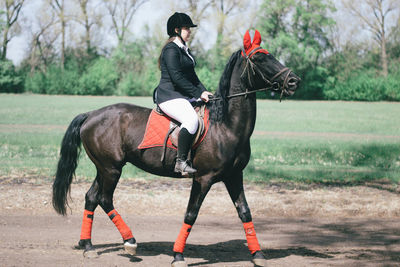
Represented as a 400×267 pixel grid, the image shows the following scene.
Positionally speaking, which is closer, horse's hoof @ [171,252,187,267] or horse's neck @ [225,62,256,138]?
horse's hoof @ [171,252,187,267]

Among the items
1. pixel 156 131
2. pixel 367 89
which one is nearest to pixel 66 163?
pixel 156 131

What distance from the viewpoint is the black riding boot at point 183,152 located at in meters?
5.40

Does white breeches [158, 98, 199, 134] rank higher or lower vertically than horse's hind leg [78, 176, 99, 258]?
higher

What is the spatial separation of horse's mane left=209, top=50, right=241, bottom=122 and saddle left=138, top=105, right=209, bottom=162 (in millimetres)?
129

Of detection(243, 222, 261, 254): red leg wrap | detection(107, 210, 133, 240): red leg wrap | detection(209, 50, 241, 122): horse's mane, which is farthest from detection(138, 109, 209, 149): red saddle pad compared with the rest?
detection(243, 222, 261, 254): red leg wrap

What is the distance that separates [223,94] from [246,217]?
1.52m

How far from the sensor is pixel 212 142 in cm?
551

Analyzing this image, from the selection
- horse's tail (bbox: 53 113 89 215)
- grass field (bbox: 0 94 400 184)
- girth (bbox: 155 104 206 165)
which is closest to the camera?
girth (bbox: 155 104 206 165)

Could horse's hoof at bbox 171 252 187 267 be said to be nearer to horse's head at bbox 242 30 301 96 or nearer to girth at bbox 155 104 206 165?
girth at bbox 155 104 206 165

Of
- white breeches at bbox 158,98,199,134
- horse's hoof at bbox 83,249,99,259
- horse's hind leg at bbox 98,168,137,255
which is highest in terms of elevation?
white breeches at bbox 158,98,199,134

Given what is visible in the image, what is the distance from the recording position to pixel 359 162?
14266 mm

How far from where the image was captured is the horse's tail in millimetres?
6352

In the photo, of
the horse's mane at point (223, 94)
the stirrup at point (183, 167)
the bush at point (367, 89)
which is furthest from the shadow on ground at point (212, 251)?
the bush at point (367, 89)

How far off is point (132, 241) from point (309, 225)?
3.37 metres
